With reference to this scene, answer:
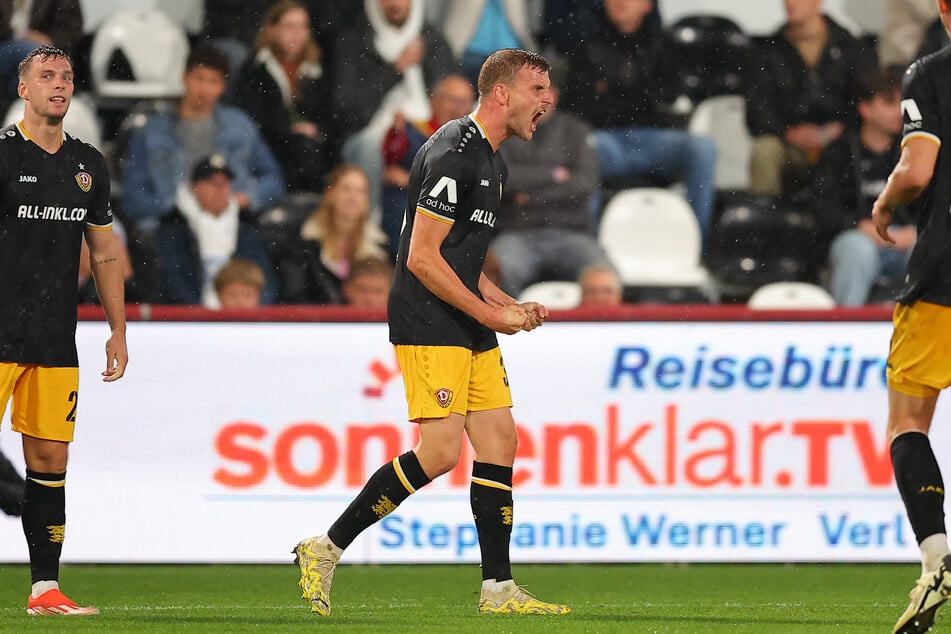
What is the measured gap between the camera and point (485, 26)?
38.2ft

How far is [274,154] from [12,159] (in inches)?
197

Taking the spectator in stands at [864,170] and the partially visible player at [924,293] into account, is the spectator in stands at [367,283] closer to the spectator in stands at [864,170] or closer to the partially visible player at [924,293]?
the spectator in stands at [864,170]

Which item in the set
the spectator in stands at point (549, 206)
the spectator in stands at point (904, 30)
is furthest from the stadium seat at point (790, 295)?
the spectator in stands at point (904, 30)

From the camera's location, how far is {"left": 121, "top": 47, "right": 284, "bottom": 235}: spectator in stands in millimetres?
10836

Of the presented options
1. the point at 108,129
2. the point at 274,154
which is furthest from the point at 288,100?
the point at 108,129

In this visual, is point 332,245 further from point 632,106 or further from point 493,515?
point 493,515

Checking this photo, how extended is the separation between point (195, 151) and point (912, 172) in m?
6.68

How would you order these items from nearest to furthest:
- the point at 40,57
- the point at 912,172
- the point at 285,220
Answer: the point at 912,172 < the point at 40,57 < the point at 285,220

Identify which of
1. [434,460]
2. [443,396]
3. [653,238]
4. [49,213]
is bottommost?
[434,460]

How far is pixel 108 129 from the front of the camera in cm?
1148

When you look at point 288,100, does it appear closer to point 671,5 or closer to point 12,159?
point 671,5

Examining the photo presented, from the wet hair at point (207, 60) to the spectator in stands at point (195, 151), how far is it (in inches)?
0.4

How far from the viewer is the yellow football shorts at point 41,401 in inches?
242

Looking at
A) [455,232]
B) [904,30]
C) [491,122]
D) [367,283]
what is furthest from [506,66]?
[904,30]
